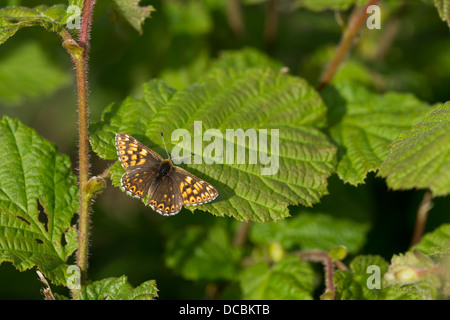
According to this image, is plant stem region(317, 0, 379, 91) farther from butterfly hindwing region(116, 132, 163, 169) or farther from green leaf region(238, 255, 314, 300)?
butterfly hindwing region(116, 132, 163, 169)

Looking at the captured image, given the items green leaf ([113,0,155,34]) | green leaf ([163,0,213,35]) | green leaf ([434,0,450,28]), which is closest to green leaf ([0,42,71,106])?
green leaf ([163,0,213,35])

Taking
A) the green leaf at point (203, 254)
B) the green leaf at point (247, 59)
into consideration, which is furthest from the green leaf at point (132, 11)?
the green leaf at point (203, 254)

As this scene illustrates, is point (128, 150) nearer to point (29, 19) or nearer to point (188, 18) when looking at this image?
point (29, 19)

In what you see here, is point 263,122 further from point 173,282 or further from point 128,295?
point 173,282

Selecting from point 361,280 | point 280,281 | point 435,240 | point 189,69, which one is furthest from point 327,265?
point 189,69

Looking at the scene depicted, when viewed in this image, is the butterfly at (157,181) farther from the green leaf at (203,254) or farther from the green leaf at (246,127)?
the green leaf at (203,254)

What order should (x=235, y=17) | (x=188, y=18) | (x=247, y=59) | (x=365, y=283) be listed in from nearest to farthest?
(x=365, y=283)
(x=247, y=59)
(x=188, y=18)
(x=235, y=17)

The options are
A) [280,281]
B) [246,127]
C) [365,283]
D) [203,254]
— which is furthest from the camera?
[203,254]
